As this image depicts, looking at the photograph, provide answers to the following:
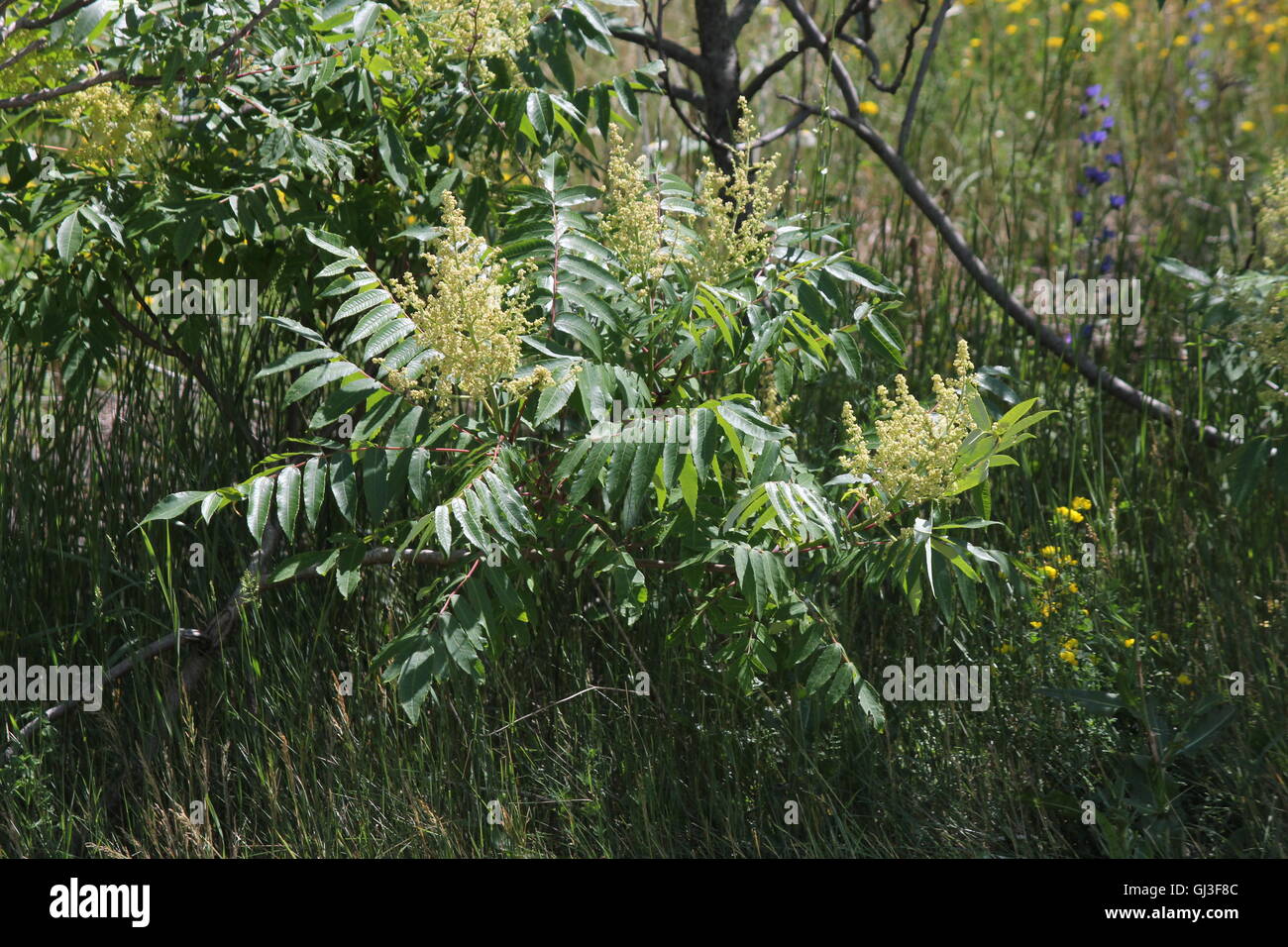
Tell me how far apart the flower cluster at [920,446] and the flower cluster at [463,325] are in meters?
0.74

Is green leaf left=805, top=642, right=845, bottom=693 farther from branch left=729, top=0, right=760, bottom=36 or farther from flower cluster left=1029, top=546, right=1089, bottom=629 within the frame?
branch left=729, top=0, right=760, bottom=36

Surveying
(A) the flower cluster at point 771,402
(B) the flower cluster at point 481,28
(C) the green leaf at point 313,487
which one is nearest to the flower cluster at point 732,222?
(A) the flower cluster at point 771,402

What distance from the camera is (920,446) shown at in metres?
2.39

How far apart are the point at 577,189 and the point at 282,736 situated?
155cm

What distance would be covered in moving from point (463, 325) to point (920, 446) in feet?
3.17

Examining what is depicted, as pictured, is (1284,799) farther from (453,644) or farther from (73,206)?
(73,206)

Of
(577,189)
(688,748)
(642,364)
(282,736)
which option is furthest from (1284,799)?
(282,736)

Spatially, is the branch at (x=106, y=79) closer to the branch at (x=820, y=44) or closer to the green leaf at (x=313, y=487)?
the green leaf at (x=313, y=487)

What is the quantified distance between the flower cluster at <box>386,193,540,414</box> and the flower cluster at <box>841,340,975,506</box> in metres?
0.74

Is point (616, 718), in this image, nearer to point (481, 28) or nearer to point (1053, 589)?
point (1053, 589)

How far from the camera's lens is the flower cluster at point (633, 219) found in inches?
101

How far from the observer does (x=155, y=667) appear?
3.28 meters
